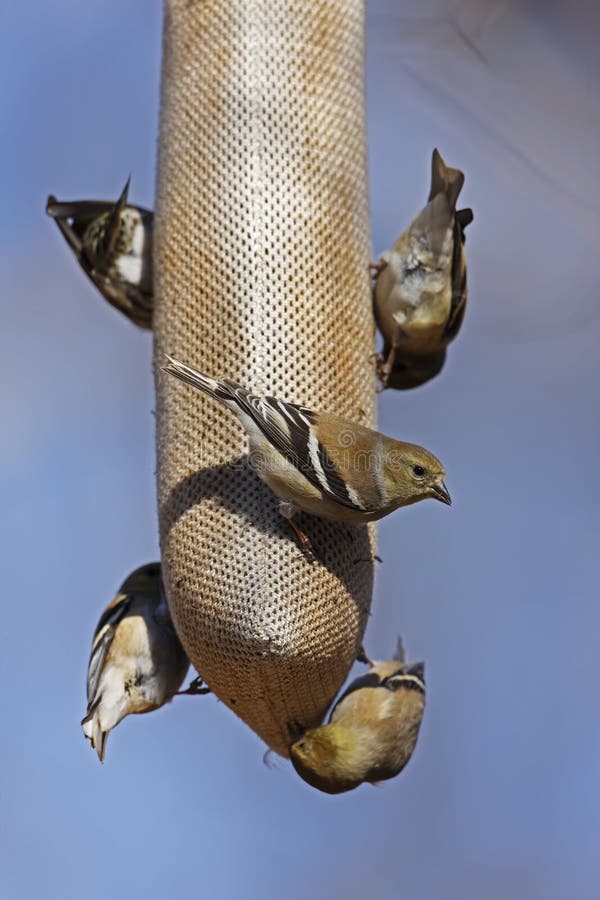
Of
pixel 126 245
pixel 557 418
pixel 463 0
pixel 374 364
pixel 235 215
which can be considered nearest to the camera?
pixel 463 0

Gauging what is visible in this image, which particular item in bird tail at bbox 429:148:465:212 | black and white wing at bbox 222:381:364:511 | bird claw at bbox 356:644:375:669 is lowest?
bird claw at bbox 356:644:375:669

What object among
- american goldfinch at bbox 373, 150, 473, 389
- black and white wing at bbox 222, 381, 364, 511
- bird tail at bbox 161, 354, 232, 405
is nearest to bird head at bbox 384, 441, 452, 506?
black and white wing at bbox 222, 381, 364, 511

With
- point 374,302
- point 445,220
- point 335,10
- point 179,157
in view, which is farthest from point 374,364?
point 335,10

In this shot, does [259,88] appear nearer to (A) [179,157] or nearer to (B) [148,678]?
(A) [179,157]

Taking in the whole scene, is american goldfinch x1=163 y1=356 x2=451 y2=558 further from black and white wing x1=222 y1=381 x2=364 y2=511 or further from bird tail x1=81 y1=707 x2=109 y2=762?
bird tail x1=81 y1=707 x2=109 y2=762

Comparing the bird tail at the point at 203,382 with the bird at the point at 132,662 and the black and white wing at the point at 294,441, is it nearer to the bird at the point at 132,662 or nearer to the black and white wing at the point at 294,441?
the black and white wing at the point at 294,441

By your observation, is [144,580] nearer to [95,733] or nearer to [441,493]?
[95,733]

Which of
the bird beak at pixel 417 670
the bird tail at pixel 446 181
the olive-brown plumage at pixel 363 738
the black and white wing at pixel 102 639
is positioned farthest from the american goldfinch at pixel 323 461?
the bird tail at pixel 446 181
